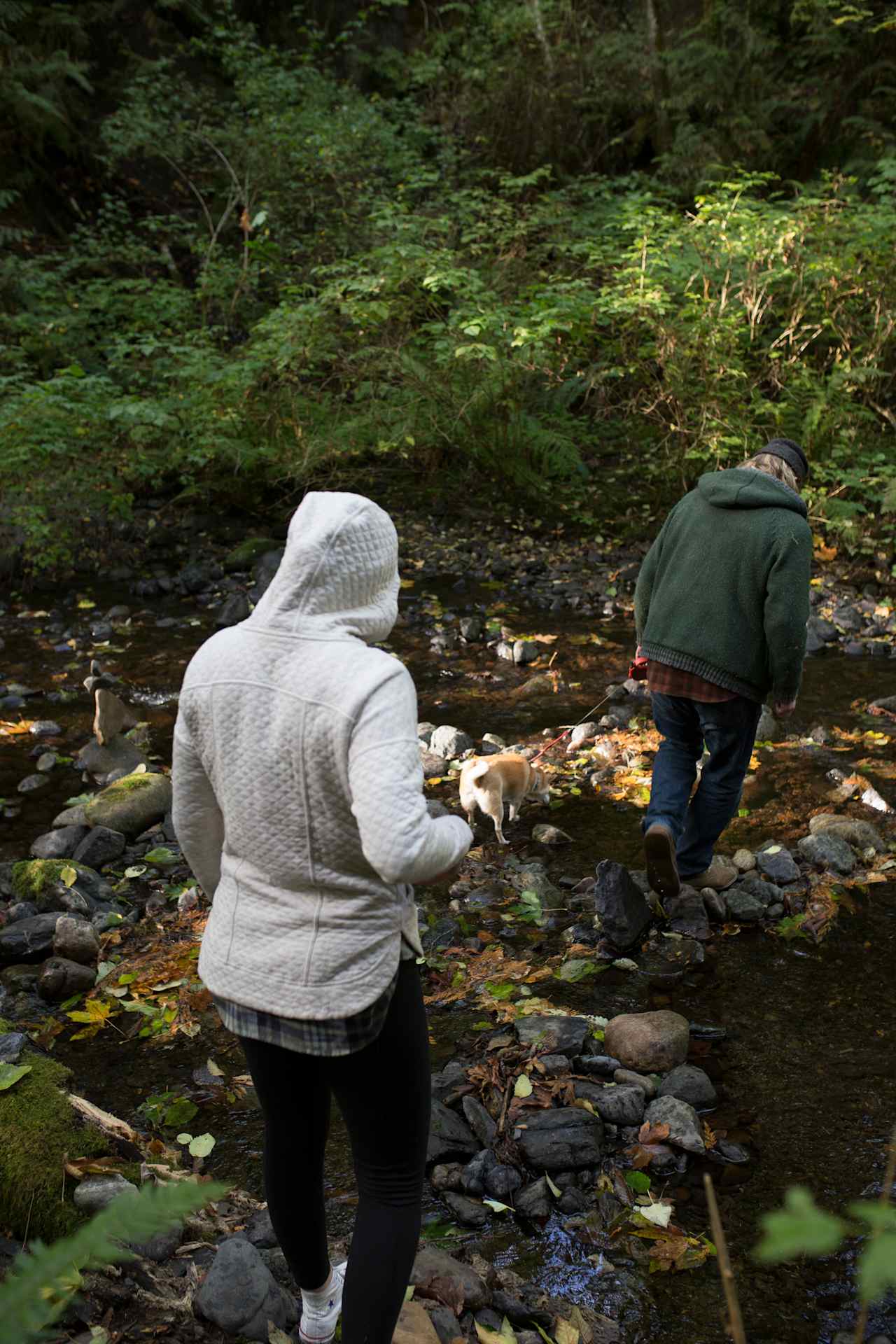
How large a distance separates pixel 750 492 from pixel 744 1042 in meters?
2.11

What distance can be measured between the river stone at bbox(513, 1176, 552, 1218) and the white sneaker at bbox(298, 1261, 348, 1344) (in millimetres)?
749

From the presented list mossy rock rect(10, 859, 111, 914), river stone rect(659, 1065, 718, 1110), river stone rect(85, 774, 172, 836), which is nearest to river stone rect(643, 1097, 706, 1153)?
river stone rect(659, 1065, 718, 1110)

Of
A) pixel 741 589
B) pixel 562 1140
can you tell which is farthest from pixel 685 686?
pixel 562 1140

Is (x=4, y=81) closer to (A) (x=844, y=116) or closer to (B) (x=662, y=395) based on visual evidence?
(B) (x=662, y=395)

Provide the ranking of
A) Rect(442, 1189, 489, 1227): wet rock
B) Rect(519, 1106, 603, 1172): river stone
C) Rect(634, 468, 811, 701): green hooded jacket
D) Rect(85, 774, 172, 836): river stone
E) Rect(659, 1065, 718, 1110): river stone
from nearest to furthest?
1. Rect(442, 1189, 489, 1227): wet rock
2. Rect(519, 1106, 603, 1172): river stone
3. Rect(659, 1065, 718, 1110): river stone
4. Rect(634, 468, 811, 701): green hooded jacket
5. Rect(85, 774, 172, 836): river stone

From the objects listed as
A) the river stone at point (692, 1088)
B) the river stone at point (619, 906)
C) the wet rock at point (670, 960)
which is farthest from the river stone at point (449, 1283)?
the river stone at point (619, 906)

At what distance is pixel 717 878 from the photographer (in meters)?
4.60

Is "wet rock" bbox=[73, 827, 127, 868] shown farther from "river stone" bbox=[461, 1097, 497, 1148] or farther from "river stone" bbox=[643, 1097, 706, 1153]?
"river stone" bbox=[643, 1097, 706, 1153]

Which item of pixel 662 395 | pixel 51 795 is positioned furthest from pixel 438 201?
pixel 51 795

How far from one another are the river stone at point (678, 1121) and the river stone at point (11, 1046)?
1998 millimetres

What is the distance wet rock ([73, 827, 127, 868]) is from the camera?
201 inches

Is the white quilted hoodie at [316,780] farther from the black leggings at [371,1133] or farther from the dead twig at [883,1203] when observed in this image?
the dead twig at [883,1203]

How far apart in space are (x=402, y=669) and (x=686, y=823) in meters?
2.92

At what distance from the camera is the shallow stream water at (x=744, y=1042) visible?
8.57 ft
